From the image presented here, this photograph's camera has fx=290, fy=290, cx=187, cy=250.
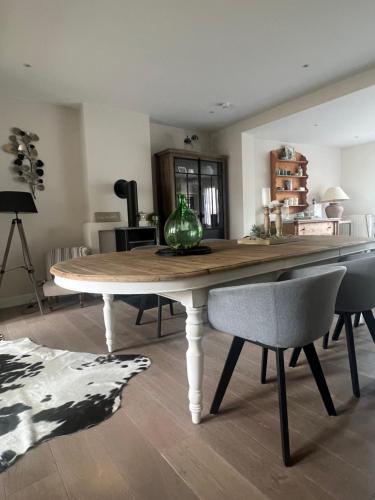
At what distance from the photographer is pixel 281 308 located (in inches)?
43.9

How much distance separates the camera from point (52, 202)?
389 centimetres

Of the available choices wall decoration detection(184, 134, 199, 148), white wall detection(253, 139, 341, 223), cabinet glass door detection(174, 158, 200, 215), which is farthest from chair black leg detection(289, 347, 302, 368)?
wall decoration detection(184, 134, 199, 148)

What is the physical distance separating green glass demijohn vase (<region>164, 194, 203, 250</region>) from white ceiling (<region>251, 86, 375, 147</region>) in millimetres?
3132

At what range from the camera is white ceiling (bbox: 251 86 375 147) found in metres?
3.82

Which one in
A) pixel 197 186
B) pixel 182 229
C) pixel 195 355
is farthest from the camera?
pixel 197 186

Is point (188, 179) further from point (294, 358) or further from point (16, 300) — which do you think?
point (294, 358)

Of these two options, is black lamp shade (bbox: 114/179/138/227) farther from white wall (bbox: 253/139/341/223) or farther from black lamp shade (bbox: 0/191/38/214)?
white wall (bbox: 253/139/341/223)

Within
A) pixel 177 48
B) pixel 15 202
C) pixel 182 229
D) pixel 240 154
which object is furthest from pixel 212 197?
pixel 182 229

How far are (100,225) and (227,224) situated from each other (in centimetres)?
226

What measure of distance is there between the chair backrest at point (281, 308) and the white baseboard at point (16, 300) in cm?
333

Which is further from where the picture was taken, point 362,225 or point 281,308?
point 362,225

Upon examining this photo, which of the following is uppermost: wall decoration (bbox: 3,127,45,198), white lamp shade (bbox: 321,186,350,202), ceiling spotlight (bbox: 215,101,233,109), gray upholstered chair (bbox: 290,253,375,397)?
ceiling spotlight (bbox: 215,101,233,109)

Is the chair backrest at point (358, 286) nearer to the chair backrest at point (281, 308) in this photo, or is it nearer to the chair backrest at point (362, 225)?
the chair backrest at point (281, 308)

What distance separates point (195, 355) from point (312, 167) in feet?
20.4
